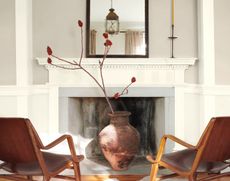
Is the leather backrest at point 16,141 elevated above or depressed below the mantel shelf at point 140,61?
below

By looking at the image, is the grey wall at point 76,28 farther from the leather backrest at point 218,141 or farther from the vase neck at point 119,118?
the leather backrest at point 218,141

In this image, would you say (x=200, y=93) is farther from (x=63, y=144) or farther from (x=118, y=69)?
(x=63, y=144)

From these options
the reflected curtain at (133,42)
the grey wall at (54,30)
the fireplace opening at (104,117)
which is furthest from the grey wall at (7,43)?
the reflected curtain at (133,42)

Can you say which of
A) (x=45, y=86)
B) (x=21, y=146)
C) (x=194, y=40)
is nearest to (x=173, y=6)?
(x=194, y=40)

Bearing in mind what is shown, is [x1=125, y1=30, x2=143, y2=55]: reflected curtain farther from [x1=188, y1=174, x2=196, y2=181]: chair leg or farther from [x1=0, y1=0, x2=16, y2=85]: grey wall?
[x1=188, y1=174, x2=196, y2=181]: chair leg

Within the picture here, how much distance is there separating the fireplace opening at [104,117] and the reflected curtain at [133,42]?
1.98 ft

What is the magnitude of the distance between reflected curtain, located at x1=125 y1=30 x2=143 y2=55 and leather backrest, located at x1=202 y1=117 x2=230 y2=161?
154cm

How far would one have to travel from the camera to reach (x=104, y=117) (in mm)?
3840

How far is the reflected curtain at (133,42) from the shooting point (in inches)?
139

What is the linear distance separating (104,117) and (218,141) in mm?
1806

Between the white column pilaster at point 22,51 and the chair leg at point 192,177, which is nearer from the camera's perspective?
the chair leg at point 192,177

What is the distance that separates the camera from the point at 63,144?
11.6 ft

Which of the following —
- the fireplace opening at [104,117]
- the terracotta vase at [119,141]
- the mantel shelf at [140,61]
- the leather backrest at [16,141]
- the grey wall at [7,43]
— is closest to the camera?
the leather backrest at [16,141]

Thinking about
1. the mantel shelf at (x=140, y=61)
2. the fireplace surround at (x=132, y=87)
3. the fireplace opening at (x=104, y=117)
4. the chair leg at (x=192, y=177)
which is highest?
the mantel shelf at (x=140, y=61)
